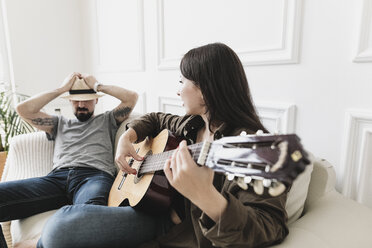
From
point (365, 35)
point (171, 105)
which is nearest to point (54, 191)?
point (171, 105)

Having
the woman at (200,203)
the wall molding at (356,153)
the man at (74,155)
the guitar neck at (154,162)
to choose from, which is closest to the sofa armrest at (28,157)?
the man at (74,155)

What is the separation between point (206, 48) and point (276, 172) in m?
0.58

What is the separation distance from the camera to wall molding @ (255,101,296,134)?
44.9 inches

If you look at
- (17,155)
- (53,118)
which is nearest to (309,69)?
(53,118)

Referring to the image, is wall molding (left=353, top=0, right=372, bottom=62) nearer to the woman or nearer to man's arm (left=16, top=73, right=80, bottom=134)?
the woman

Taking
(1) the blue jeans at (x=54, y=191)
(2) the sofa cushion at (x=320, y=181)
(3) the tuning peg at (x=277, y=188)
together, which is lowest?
(1) the blue jeans at (x=54, y=191)

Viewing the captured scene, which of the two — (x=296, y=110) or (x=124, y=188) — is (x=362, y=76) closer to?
(x=296, y=110)

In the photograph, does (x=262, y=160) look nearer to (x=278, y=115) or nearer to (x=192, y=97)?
(x=192, y=97)

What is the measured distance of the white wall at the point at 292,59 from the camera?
947 mm

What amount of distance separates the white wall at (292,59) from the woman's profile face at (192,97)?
434 mm

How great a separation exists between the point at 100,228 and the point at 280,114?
2.87 feet

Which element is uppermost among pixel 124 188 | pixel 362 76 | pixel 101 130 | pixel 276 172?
pixel 362 76

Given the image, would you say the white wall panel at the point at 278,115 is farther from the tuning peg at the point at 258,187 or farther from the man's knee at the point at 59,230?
the man's knee at the point at 59,230

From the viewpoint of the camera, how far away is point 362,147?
952 mm
